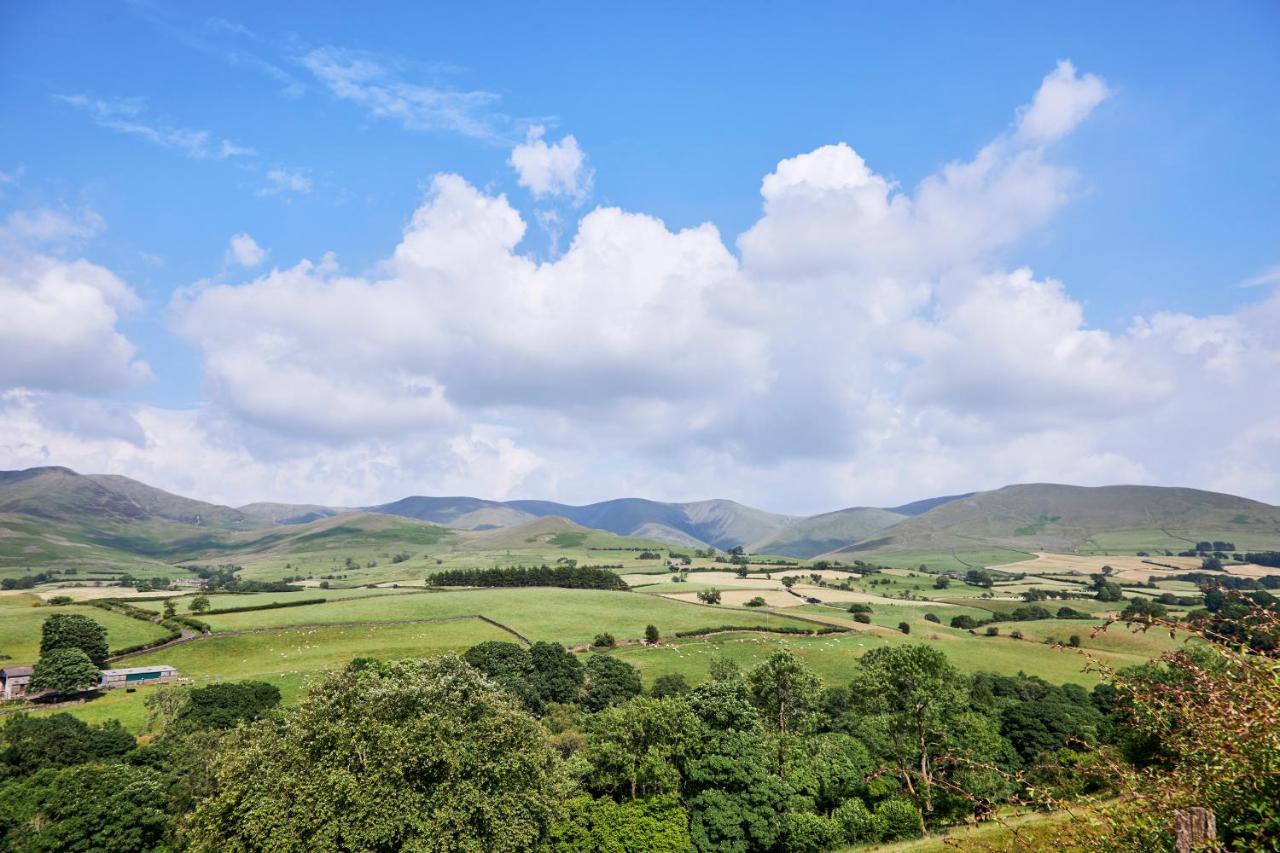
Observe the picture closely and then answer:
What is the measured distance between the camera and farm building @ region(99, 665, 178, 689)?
102 meters

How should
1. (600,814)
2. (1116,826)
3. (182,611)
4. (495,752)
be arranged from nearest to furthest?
(1116,826)
(495,752)
(600,814)
(182,611)

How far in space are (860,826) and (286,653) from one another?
4226 inches

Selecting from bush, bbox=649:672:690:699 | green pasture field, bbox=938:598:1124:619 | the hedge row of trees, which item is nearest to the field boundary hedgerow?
bush, bbox=649:672:690:699

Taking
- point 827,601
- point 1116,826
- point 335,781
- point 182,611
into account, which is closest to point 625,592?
point 827,601

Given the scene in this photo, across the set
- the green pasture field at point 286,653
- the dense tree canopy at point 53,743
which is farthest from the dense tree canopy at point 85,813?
the green pasture field at point 286,653

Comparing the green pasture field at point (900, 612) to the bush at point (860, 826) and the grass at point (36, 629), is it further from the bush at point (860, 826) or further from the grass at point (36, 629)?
the grass at point (36, 629)

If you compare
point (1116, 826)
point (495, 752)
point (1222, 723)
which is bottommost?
point (495, 752)

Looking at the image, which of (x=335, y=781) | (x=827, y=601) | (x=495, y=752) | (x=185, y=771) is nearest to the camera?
(x=335, y=781)

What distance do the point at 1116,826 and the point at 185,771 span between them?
3329 inches

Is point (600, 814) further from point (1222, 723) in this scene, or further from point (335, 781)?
point (1222, 723)

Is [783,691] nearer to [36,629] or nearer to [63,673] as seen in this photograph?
[63,673]

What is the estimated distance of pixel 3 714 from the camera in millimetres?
84188

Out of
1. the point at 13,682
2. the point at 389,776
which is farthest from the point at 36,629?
the point at 389,776

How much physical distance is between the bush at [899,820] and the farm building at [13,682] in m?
125
